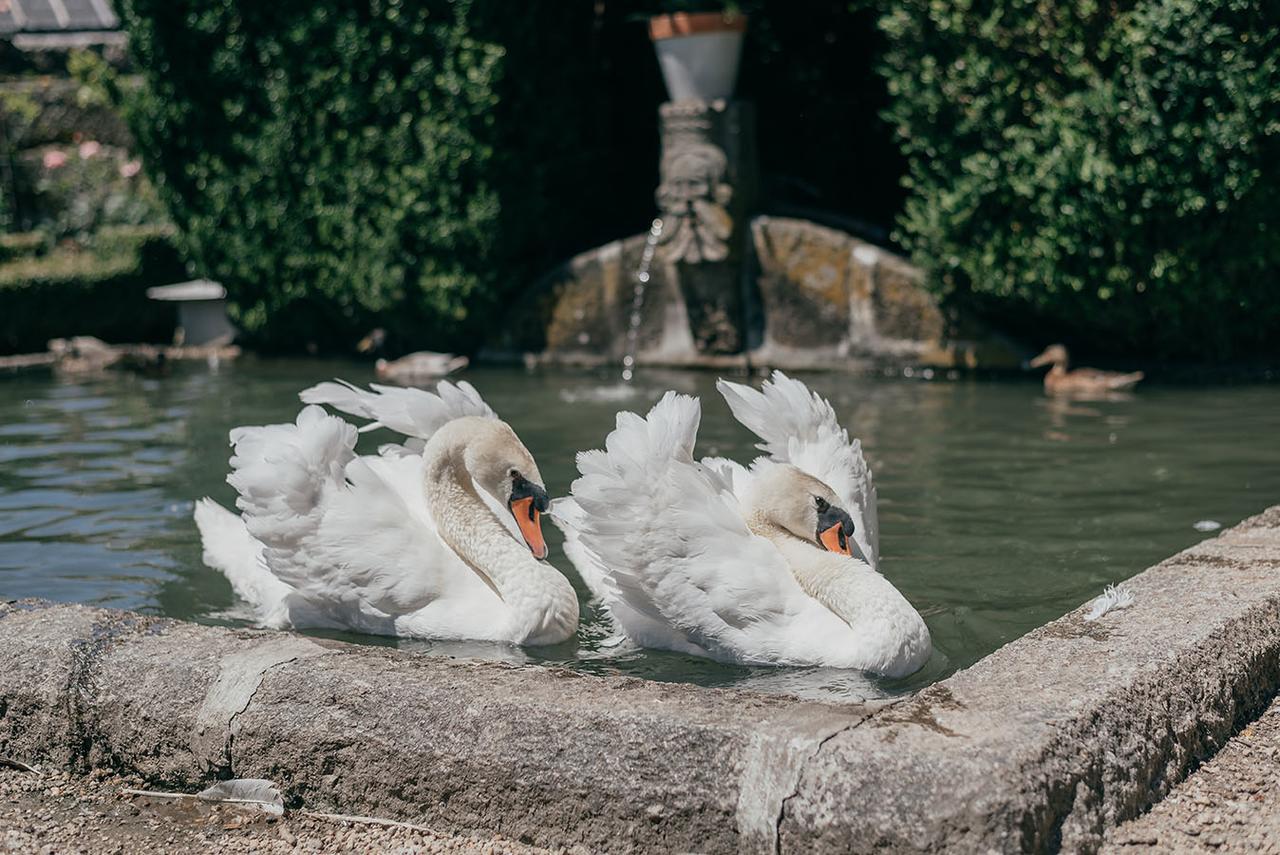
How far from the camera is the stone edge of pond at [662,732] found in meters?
2.93

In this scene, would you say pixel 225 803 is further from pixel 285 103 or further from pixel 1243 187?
pixel 285 103

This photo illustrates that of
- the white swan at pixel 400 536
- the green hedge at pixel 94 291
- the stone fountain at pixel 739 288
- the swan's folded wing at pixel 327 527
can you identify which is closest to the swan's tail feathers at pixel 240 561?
the white swan at pixel 400 536

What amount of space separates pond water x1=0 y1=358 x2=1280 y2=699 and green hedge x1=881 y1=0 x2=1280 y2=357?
695 mm

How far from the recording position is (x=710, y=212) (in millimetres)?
11688

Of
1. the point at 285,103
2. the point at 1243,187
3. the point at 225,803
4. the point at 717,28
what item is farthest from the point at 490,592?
the point at 285,103

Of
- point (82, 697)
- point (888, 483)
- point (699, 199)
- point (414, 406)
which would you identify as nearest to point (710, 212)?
point (699, 199)

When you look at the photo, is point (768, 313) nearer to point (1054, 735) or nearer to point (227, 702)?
point (227, 702)

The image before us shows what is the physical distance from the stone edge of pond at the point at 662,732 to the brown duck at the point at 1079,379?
6.01m

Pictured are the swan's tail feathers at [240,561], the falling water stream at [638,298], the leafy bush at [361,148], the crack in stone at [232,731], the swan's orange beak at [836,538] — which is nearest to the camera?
the crack in stone at [232,731]

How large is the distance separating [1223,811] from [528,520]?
2584 mm

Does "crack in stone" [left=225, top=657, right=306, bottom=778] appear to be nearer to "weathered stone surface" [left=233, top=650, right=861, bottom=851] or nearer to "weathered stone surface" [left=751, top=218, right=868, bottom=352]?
"weathered stone surface" [left=233, top=650, right=861, bottom=851]

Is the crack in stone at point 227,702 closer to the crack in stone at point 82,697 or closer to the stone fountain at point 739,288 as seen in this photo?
the crack in stone at point 82,697

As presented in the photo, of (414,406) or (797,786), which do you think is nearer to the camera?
(797,786)

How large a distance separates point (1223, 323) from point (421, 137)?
648 cm
